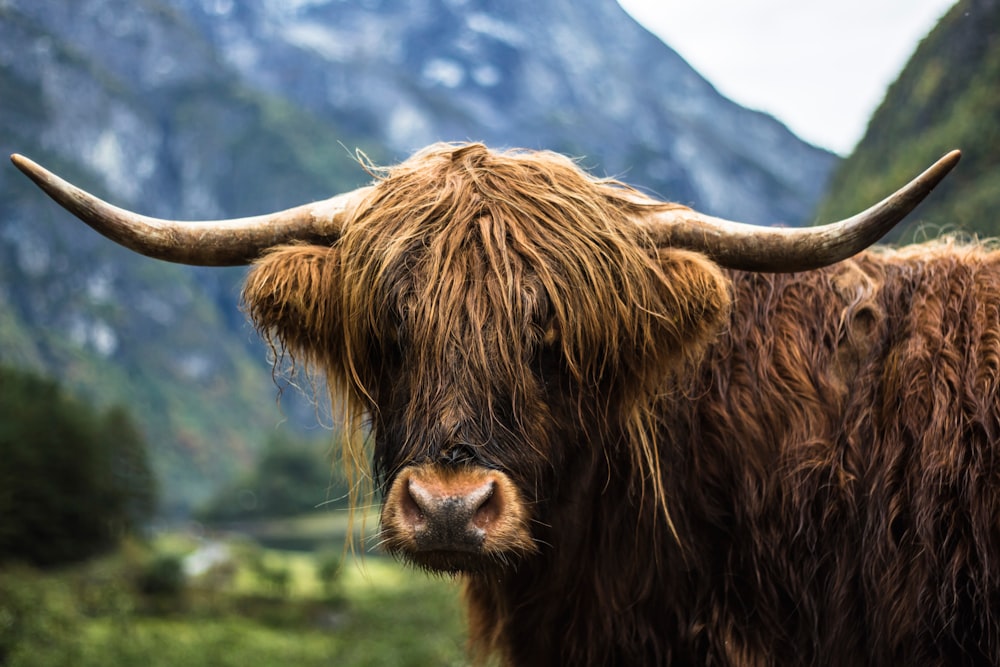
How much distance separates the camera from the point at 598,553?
127 inches

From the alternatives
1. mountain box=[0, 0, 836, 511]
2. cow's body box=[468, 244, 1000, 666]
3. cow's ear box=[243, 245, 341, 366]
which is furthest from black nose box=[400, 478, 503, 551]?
mountain box=[0, 0, 836, 511]

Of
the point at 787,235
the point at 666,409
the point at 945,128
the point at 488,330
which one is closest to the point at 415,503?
the point at 488,330

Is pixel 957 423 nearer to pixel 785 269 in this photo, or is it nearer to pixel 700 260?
pixel 785 269

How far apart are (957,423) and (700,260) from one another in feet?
3.23

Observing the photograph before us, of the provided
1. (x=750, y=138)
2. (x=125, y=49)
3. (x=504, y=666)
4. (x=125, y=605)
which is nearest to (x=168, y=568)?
(x=125, y=605)

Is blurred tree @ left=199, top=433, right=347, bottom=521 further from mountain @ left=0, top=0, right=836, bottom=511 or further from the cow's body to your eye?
the cow's body

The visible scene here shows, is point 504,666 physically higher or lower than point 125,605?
higher

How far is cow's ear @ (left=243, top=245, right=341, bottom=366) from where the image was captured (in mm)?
3186

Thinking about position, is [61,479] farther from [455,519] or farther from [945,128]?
[945,128]

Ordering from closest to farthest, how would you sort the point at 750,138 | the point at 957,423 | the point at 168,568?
the point at 957,423
the point at 168,568
the point at 750,138

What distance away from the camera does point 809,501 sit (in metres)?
3.12

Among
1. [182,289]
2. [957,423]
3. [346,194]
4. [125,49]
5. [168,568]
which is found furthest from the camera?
[125,49]

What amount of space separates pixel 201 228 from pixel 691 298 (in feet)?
5.95

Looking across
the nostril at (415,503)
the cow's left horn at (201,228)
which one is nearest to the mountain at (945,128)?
the cow's left horn at (201,228)
